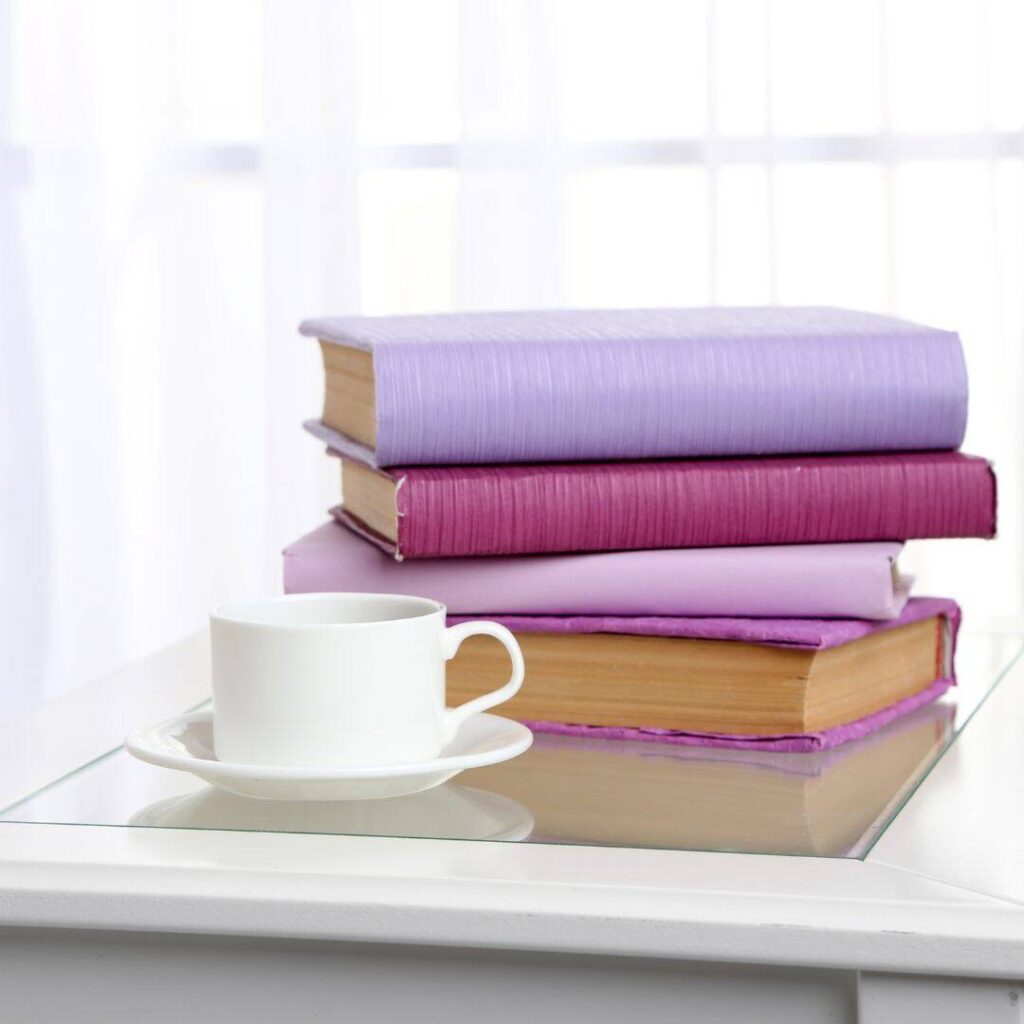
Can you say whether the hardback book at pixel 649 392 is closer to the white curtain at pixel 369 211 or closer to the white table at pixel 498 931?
the white table at pixel 498 931

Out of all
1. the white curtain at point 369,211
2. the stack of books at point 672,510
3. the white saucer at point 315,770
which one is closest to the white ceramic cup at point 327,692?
the white saucer at point 315,770

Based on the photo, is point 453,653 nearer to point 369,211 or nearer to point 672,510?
point 672,510

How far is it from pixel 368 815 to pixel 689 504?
0.22 meters

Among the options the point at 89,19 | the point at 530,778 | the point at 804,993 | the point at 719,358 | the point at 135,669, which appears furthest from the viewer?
the point at 89,19

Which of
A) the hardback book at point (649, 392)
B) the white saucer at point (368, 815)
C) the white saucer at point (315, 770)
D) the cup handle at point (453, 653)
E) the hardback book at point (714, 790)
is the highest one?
the hardback book at point (649, 392)

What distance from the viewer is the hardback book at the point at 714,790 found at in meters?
0.49

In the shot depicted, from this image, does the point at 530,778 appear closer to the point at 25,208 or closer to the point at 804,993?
the point at 804,993

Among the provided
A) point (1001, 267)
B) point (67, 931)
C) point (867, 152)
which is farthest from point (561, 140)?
point (67, 931)

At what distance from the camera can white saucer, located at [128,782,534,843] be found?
492 mm

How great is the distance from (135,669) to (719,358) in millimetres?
371

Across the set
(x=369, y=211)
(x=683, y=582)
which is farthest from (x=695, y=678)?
(x=369, y=211)

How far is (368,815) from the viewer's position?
510 millimetres

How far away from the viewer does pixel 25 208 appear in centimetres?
207

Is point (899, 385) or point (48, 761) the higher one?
point (899, 385)
